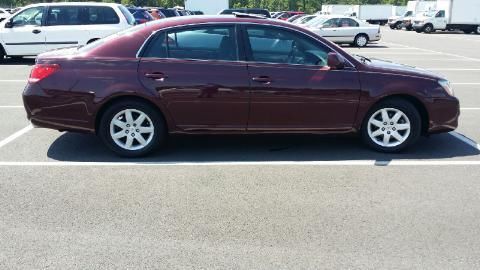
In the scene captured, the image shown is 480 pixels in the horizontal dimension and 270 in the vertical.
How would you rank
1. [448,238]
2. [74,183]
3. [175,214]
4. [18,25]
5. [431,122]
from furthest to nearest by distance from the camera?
→ [18,25] → [431,122] → [74,183] → [175,214] → [448,238]

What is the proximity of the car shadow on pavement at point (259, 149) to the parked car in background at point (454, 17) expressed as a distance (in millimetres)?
33404

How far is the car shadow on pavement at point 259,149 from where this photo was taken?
5.68 meters

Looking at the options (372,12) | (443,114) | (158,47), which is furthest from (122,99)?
(372,12)

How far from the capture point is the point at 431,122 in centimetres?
584

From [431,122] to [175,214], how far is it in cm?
339

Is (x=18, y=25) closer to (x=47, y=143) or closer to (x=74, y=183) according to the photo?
(x=47, y=143)

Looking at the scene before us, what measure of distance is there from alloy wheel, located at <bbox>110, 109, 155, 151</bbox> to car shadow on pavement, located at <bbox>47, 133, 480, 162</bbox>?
0.18 meters

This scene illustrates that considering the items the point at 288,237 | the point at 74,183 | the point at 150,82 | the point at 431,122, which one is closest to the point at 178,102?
the point at 150,82

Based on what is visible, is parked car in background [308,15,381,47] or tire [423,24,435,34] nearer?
parked car in background [308,15,381,47]

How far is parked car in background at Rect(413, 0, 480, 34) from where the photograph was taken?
35.9m

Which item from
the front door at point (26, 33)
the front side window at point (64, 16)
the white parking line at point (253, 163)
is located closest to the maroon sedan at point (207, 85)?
the white parking line at point (253, 163)

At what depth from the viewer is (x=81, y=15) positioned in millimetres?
13711

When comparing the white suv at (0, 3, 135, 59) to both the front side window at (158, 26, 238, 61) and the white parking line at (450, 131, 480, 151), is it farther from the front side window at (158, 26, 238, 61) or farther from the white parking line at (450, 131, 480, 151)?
the white parking line at (450, 131, 480, 151)

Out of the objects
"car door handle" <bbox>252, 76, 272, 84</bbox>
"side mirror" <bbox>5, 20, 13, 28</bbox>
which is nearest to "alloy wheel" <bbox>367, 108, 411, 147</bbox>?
"car door handle" <bbox>252, 76, 272, 84</bbox>
